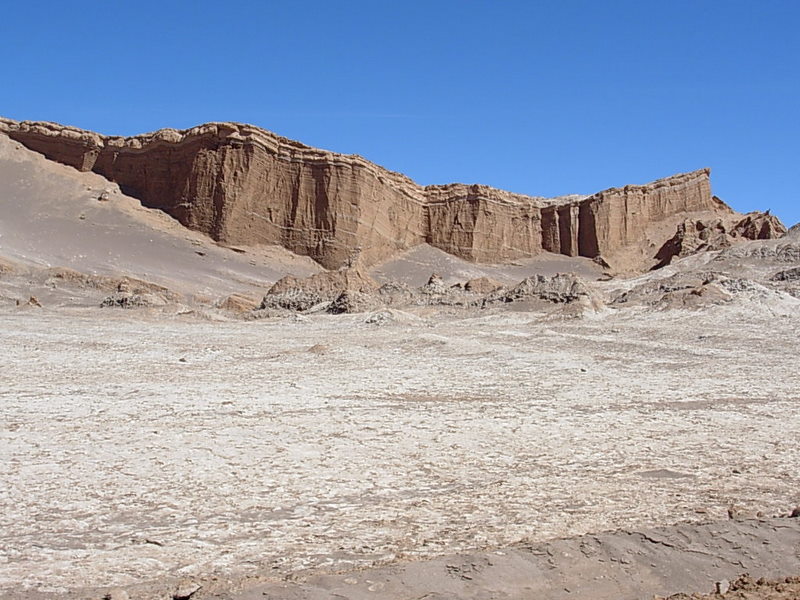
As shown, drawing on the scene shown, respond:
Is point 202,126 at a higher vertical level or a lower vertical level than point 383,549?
higher

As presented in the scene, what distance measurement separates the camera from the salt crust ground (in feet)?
13.6

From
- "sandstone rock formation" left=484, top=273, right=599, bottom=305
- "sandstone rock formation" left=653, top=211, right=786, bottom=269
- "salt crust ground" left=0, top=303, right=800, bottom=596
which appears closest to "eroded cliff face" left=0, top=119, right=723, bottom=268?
"sandstone rock formation" left=653, top=211, right=786, bottom=269

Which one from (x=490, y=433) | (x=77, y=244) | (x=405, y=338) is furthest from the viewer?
(x=77, y=244)

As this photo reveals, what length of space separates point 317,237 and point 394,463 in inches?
2164

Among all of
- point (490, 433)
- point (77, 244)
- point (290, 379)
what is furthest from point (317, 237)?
point (490, 433)

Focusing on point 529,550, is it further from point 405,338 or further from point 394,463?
point 405,338

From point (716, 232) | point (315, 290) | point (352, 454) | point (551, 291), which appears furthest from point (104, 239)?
point (352, 454)

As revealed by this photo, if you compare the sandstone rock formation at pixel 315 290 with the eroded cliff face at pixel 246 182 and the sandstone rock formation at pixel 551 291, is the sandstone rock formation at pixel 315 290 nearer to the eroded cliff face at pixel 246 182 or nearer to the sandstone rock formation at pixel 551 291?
the sandstone rock formation at pixel 551 291

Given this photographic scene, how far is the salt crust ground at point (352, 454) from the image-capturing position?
4.14 m

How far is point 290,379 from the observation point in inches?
422

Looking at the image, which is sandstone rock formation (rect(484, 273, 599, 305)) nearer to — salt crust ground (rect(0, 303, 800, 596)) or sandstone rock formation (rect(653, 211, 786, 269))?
salt crust ground (rect(0, 303, 800, 596))

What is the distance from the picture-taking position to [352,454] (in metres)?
6.19

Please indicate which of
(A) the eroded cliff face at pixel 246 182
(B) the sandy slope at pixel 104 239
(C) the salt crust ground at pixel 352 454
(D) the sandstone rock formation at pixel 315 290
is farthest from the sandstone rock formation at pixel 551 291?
(A) the eroded cliff face at pixel 246 182

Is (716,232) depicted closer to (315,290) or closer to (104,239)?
(315,290)
